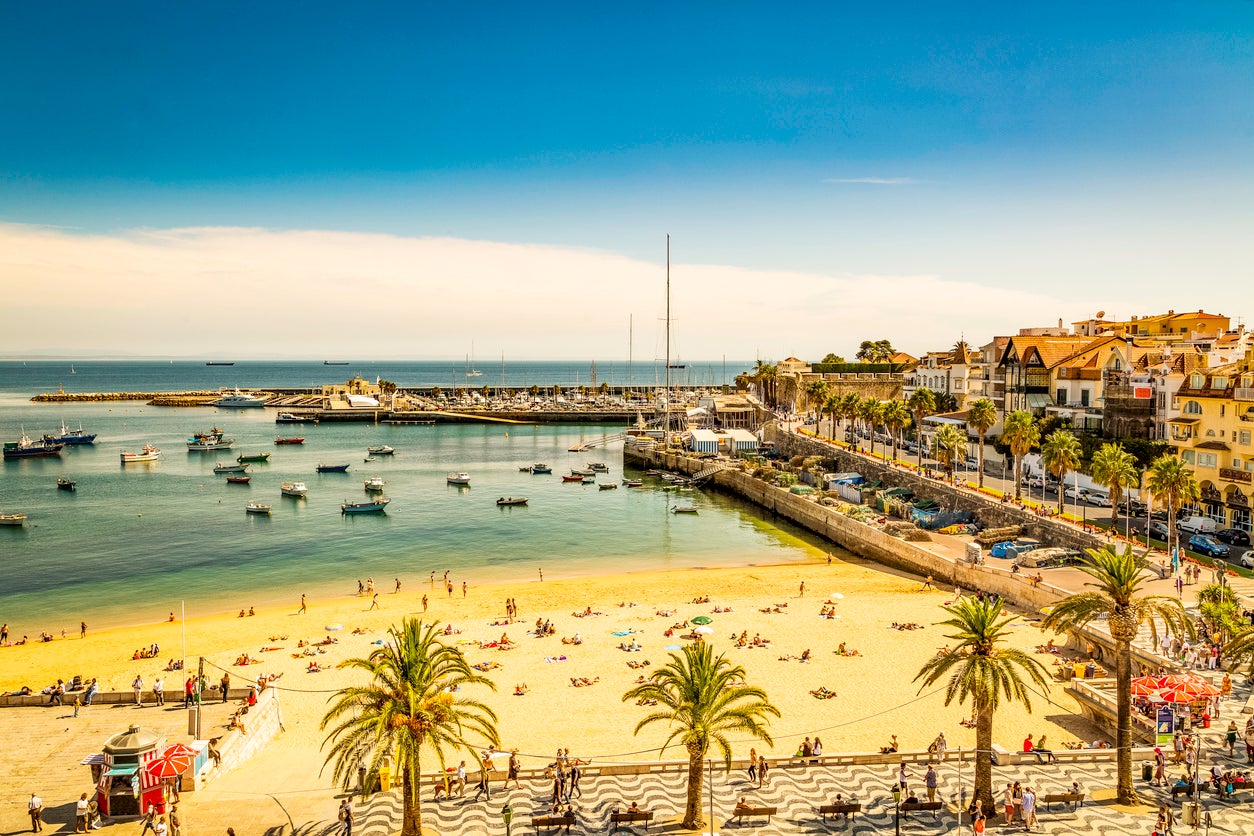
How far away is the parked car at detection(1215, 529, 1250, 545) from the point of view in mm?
43219

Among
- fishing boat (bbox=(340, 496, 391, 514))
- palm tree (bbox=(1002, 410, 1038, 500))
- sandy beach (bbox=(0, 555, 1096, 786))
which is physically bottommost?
sandy beach (bbox=(0, 555, 1096, 786))

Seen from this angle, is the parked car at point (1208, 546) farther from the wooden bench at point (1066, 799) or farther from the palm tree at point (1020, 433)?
the wooden bench at point (1066, 799)

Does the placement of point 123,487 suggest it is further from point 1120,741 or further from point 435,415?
point 1120,741

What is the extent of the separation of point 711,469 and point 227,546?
50679 mm

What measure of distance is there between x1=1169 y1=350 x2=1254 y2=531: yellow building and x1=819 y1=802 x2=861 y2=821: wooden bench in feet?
123

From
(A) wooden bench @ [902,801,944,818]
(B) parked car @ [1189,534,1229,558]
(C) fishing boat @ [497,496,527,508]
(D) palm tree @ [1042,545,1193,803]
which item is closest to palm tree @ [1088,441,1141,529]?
(B) parked car @ [1189,534,1229,558]

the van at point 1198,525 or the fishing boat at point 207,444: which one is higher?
the van at point 1198,525

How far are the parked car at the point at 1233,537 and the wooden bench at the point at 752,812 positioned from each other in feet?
123

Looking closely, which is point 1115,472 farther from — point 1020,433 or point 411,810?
point 411,810

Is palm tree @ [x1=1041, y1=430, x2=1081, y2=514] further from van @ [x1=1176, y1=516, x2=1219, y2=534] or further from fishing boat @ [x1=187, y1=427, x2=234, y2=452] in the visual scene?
fishing boat @ [x1=187, y1=427, x2=234, y2=452]

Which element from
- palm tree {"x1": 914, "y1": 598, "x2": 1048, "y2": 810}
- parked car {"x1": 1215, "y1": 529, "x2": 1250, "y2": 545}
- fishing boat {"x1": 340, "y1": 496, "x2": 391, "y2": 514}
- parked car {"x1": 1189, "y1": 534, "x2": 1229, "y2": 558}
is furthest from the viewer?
fishing boat {"x1": 340, "y1": 496, "x2": 391, "y2": 514}

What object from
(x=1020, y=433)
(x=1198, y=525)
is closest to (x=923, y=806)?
(x=1198, y=525)

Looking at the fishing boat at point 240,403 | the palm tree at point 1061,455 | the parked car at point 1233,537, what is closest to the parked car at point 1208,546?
the parked car at point 1233,537

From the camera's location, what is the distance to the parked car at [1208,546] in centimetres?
4094
